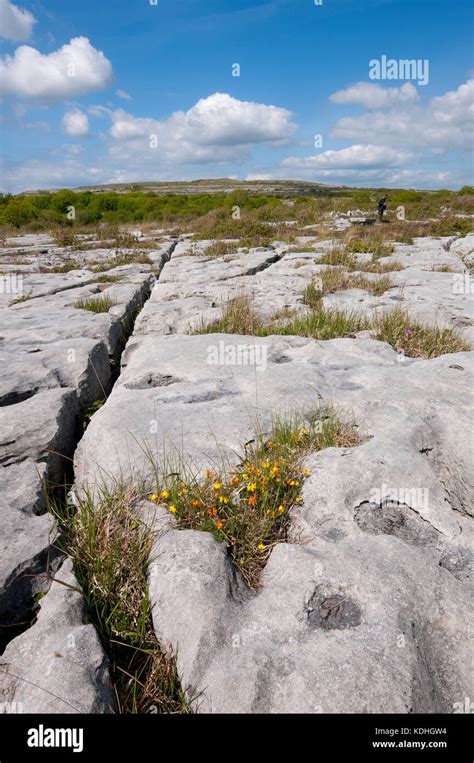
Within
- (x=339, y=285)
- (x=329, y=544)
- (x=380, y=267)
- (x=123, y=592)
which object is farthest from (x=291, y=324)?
(x=380, y=267)

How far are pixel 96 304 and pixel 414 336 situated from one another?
5258mm

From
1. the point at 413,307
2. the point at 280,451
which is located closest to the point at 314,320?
the point at 413,307

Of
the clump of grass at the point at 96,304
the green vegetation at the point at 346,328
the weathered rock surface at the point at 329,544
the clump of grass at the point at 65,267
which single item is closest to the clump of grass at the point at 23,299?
the clump of grass at the point at 96,304

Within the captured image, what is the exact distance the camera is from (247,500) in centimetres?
275

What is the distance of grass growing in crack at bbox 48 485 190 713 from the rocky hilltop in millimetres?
49

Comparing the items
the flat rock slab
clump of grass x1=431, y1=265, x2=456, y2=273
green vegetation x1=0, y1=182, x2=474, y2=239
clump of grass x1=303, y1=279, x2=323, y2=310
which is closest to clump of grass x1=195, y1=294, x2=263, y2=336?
clump of grass x1=303, y1=279, x2=323, y2=310

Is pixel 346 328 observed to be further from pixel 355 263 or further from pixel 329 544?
pixel 355 263

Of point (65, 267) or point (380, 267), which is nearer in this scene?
point (380, 267)

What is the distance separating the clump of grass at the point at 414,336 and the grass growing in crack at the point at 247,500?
9.75 ft

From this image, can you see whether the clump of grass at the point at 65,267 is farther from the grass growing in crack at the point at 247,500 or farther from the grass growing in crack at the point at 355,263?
the grass growing in crack at the point at 247,500

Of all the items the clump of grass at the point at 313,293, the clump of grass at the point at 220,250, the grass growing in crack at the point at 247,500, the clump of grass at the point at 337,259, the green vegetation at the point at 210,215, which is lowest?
the grass growing in crack at the point at 247,500

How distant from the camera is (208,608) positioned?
209 cm

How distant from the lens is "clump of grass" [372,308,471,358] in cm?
538

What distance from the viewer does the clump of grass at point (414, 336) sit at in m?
5.38
